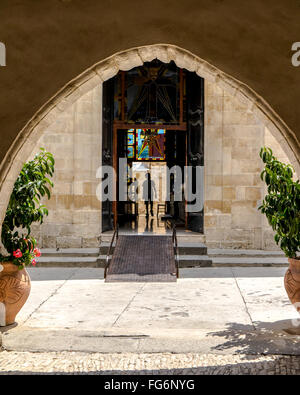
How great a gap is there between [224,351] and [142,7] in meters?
3.29

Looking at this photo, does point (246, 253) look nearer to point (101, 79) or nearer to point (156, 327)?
point (156, 327)

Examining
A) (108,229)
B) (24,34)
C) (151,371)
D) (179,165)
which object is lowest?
(151,371)

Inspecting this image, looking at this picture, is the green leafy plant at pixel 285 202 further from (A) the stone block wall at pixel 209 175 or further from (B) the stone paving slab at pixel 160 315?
(A) the stone block wall at pixel 209 175

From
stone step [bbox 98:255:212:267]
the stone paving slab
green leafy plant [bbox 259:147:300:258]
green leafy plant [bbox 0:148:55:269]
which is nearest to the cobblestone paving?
the stone paving slab

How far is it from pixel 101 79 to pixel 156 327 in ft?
9.36

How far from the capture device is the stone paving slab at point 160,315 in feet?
15.4

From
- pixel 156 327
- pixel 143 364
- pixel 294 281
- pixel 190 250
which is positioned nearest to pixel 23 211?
pixel 156 327

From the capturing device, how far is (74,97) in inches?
172

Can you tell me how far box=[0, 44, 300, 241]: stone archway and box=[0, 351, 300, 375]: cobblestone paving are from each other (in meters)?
1.36

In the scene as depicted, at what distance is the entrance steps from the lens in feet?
30.2

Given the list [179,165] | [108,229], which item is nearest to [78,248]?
[108,229]

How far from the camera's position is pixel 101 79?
173 inches

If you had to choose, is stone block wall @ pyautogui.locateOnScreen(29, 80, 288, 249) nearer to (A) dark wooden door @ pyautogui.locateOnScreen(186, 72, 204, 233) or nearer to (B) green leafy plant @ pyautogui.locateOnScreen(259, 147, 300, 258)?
(A) dark wooden door @ pyautogui.locateOnScreen(186, 72, 204, 233)

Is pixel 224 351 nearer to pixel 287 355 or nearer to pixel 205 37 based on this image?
pixel 287 355
